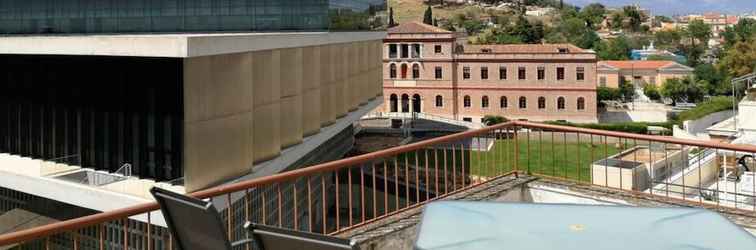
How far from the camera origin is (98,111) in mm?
16922

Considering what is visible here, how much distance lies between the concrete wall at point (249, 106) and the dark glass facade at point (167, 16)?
1.42 metres

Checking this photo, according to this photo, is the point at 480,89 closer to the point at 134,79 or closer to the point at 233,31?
the point at 233,31

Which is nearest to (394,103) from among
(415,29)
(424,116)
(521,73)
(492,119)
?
(424,116)

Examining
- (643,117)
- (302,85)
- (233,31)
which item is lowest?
(643,117)

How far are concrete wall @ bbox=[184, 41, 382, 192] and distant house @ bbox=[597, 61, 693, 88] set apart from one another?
63.3 m

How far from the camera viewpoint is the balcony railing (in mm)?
5453

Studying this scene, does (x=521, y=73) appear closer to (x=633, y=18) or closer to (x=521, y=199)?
(x=521, y=199)

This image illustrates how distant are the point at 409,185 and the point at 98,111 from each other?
907 cm

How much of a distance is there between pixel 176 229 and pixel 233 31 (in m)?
19.9

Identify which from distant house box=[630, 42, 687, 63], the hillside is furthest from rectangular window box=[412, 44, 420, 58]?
the hillside

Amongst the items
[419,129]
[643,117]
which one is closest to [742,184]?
[419,129]

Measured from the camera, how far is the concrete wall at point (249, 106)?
596 inches

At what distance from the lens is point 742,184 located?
1519 cm

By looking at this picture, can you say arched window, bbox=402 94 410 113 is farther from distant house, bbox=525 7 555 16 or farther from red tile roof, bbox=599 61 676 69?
distant house, bbox=525 7 555 16
